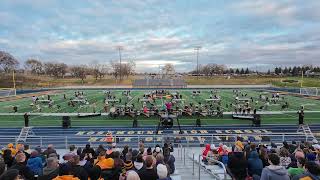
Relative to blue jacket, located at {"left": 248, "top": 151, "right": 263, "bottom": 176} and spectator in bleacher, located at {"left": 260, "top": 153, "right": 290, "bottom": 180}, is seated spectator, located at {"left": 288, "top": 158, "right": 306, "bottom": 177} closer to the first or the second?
spectator in bleacher, located at {"left": 260, "top": 153, "right": 290, "bottom": 180}

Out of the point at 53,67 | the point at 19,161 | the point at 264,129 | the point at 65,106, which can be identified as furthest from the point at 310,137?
the point at 53,67

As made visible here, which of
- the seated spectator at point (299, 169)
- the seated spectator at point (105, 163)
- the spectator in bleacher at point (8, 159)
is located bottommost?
the spectator in bleacher at point (8, 159)

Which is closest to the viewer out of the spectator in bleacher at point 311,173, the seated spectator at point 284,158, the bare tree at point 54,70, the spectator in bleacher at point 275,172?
the spectator in bleacher at point 311,173

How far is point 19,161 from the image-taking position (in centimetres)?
668

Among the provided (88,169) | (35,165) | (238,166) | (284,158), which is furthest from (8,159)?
(284,158)

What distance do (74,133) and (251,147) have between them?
1963 cm

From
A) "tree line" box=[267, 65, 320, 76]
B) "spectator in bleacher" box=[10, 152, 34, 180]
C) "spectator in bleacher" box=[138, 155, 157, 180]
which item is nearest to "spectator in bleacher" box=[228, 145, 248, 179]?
"spectator in bleacher" box=[138, 155, 157, 180]

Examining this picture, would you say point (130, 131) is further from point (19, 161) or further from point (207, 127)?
point (19, 161)

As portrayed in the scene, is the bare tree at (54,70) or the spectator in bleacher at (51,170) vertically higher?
the bare tree at (54,70)

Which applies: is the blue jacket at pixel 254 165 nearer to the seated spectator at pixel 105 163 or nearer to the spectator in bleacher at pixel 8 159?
the seated spectator at pixel 105 163

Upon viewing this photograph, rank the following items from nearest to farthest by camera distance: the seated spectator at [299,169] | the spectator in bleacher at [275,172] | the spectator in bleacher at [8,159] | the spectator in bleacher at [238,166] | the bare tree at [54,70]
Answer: the spectator in bleacher at [275,172]
the seated spectator at [299,169]
the spectator in bleacher at [238,166]
the spectator in bleacher at [8,159]
the bare tree at [54,70]

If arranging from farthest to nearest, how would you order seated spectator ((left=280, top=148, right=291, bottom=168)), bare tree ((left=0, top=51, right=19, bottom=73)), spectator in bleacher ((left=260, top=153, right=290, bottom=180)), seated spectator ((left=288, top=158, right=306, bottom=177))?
bare tree ((left=0, top=51, right=19, bottom=73))
seated spectator ((left=280, top=148, right=291, bottom=168))
seated spectator ((left=288, top=158, right=306, bottom=177))
spectator in bleacher ((left=260, top=153, right=290, bottom=180))

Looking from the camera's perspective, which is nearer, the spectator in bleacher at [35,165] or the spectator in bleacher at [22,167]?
the spectator in bleacher at [22,167]

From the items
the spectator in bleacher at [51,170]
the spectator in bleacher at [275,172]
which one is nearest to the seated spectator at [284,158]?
the spectator in bleacher at [275,172]
